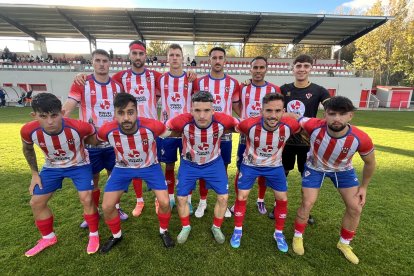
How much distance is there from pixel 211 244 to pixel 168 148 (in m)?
1.50

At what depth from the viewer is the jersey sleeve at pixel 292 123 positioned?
3.00 meters

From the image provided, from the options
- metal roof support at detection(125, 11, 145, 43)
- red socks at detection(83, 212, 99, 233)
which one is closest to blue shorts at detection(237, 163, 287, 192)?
red socks at detection(83, 212, 99, 233)

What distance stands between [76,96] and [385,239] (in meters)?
4.43

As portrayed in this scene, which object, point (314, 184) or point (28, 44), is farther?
point (28, 44)

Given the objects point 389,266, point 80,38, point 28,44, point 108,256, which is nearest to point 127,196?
point 108,256

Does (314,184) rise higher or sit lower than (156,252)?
higher

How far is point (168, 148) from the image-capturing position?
3803 millimetres

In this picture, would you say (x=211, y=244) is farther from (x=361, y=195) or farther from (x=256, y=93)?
(x=256, y=93)

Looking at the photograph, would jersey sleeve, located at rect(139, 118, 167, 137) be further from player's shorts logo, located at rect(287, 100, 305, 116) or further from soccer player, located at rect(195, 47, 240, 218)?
player's shorts logo, located at rect(287, 100, 305, 116)

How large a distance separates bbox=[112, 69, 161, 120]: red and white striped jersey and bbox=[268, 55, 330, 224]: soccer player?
193cm

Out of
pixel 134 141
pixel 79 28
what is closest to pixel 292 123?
pixel 134 141

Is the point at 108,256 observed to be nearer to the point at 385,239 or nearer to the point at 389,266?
the point at 389,266

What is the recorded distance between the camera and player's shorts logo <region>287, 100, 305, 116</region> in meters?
3.52

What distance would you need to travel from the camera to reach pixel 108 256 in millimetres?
2834
